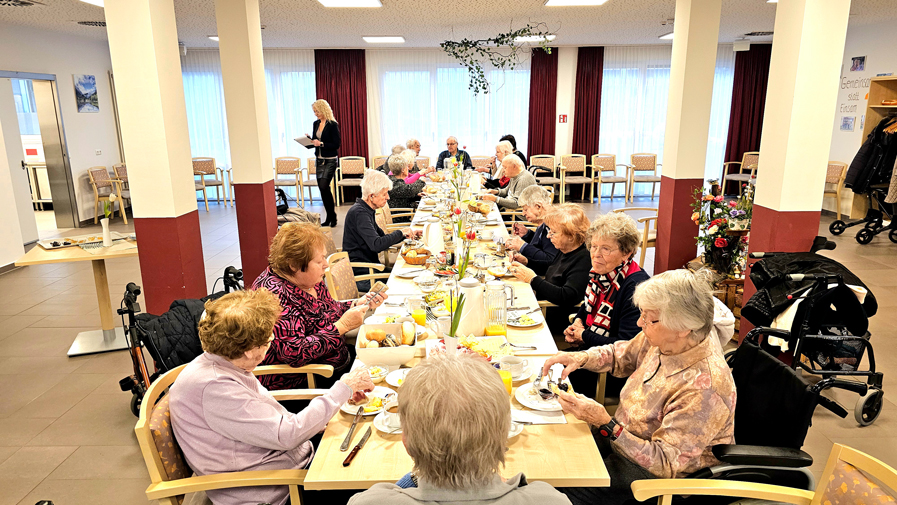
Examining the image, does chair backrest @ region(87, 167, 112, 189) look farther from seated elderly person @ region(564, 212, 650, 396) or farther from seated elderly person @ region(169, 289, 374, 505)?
seated elderly person @ region(564, 212, 650, 396)

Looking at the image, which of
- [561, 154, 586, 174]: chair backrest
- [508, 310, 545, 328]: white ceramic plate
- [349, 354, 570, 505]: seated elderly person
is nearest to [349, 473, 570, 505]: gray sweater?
[349, 354, 570, 505]: seated elderly person

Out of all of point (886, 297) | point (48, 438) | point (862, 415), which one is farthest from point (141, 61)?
point (886, 297)

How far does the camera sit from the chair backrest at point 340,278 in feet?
11.4

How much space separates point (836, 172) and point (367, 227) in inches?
325

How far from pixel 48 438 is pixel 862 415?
4.53 m

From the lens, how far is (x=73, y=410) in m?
3.48

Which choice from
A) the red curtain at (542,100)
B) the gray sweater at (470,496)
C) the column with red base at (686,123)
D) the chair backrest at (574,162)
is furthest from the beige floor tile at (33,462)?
the red curtain at (542,100)

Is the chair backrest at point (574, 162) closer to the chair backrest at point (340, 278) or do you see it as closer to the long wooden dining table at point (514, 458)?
the chair backrest at point (340, 278)

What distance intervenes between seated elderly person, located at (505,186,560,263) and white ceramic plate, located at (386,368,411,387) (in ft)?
6.69

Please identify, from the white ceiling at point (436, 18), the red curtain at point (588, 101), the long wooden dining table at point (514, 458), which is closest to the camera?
the long wooden dining table at point (514, 458)

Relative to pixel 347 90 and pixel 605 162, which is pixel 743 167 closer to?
pixel 605 162

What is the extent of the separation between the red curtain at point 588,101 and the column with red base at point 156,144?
9.17m

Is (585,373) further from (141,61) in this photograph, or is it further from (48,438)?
(141,61)

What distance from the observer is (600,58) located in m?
11.5
